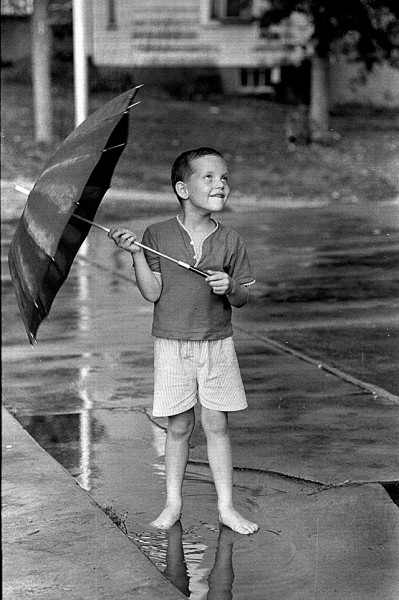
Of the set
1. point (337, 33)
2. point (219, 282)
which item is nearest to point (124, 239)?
point (219, 282)

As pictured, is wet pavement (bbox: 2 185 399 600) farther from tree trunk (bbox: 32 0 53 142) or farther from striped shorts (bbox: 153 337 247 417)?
tree trunk (bbox: 32 0 53 142)

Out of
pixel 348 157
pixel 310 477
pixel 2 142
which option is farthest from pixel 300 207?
pixel 310 477

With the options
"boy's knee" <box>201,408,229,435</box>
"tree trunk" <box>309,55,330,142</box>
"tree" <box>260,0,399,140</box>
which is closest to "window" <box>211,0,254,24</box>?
"tree" <box>260,0,399,140</box>

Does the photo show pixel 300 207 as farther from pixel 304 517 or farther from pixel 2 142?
pixel 304 517

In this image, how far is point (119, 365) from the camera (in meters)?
7.71

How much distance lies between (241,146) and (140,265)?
19.7m

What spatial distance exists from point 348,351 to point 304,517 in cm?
327

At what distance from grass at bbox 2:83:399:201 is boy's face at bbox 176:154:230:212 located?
13821 millimetres

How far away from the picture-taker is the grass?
20.1 metres

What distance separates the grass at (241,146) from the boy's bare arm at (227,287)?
45.7ft

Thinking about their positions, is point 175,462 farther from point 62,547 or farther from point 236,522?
point 62,547

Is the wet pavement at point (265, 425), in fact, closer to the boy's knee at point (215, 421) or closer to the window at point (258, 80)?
the boy's knee at point (215, 421)

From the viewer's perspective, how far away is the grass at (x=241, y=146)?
791 inches

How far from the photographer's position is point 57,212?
407cm
